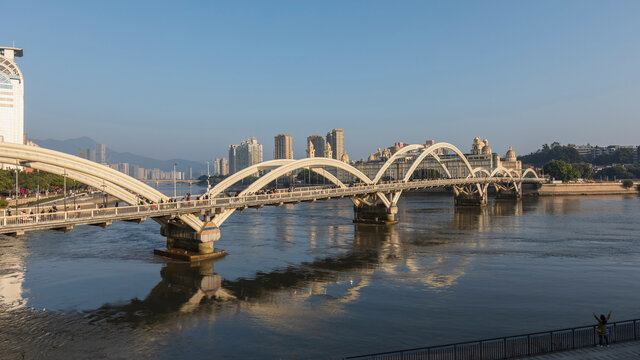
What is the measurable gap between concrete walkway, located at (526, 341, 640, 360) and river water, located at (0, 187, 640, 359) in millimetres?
5465

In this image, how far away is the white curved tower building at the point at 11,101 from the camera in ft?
498

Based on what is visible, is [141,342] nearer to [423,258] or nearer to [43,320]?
[43,320]

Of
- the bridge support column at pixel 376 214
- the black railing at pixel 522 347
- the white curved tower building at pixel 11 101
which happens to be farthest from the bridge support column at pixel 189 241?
the white curved tower building at pixel 11 101

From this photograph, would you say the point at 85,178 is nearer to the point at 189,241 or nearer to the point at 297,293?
the point at 189,241

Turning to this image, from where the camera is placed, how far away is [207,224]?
3816cm

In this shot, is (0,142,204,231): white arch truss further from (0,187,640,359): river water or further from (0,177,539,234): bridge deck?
(0,187,640,359): river water

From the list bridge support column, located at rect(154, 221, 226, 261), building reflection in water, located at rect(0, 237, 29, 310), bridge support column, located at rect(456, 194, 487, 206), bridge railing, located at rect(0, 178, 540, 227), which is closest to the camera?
building reflection in water, located at rect(0, 237, 29, 310)

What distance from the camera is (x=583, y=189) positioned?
144 metres

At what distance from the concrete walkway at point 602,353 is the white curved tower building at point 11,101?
174 metres

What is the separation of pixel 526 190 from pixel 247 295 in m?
138

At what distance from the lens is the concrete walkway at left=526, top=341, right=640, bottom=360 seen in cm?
1441

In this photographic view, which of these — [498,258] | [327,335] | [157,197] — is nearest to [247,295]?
[327,335]

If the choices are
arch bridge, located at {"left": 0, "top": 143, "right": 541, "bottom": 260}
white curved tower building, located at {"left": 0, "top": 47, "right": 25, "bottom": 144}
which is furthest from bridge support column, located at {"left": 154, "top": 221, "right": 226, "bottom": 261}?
white curved tower building, located at {"left": 0, "top": 47, "right": 25, "bottom": 144}

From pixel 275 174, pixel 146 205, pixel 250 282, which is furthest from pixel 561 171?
pixel 146 205
